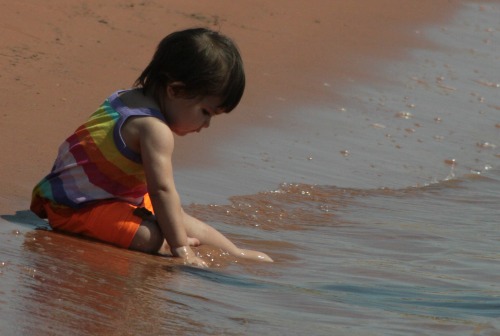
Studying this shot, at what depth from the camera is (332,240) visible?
4961 mm

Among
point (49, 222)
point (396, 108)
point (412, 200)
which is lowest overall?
point (49, 222)

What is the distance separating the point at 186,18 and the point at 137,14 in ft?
1.30

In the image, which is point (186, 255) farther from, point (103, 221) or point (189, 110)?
point (189, 110)

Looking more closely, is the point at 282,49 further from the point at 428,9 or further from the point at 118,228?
the point at 118,228

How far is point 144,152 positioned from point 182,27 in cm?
389

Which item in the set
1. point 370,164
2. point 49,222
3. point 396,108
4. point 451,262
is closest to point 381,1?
point 396,108

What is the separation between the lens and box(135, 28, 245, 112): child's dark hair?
4.20 metres

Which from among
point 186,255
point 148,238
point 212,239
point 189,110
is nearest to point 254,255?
point 212,239

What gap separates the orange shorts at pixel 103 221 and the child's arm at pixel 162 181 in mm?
117

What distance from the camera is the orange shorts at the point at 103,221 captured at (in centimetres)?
416

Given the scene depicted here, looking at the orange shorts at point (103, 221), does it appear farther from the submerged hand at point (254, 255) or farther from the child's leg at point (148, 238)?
the submerged hand at point (254, 255)

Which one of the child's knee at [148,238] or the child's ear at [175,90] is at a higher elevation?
the child's ear at [175,90]

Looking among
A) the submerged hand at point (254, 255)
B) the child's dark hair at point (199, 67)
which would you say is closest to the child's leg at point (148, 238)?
the submerged hand at point (254, 255)

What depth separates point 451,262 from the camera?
4719 millimetres
